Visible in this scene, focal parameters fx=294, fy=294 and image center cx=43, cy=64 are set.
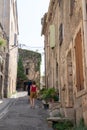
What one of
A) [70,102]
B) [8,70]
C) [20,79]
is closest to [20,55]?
[20,79]

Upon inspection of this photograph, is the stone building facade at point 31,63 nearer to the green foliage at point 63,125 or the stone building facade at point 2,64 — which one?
the stone building facade at point 2,64

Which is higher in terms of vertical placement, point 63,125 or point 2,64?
point 2,64

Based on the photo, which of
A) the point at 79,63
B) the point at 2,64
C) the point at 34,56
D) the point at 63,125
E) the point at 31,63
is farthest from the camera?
the point at 31,63

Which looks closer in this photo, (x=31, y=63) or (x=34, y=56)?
(x=34, y=56)

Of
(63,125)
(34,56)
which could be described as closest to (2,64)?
(63,125)

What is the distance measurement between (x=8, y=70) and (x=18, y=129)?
729 inches

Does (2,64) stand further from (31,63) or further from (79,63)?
(31,63)

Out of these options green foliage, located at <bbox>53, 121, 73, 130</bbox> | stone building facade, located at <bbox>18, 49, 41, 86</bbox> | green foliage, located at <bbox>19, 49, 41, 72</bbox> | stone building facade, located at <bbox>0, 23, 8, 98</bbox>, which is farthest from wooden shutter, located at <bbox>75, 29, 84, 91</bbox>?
stone building facade, located at <bbox>18, 49, 41, 86</bbox>

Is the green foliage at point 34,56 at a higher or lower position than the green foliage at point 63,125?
higher

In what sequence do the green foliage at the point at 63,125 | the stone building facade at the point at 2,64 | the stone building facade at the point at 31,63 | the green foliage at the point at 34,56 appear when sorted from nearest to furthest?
1. the green foliage at the point at 63,125
2. the stone building facade at the point at 2,64
3. the green foliage at the point at 34,56
4. the stone building facade at the point at 31,63

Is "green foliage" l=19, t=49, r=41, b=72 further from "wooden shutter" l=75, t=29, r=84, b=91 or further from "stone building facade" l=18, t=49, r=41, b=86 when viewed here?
"wooden shutter" l=75, t=29, r=84, b=91

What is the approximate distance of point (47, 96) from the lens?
51.0 feet

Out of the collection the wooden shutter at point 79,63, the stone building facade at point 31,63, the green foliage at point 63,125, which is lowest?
the green foliage at point 63,125

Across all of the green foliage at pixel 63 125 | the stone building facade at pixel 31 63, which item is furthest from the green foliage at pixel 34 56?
the green foliage at pixel 63 125
